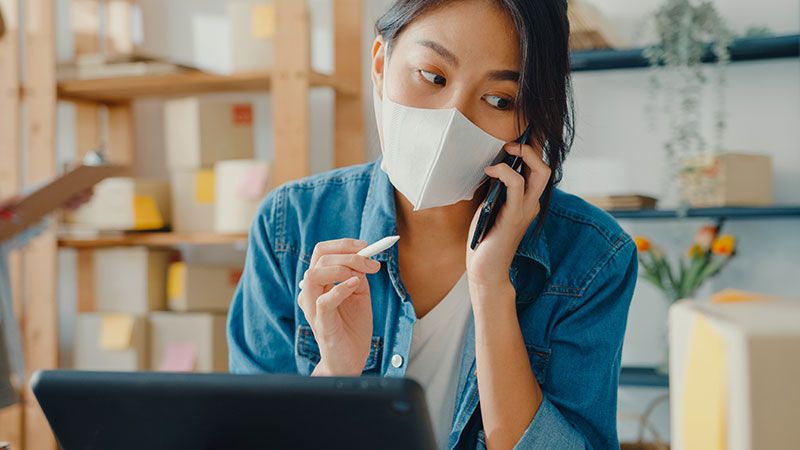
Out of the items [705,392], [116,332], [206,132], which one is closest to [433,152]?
[705,392]

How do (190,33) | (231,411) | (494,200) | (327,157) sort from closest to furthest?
(231,411)
(494,200)
(327,157)
(190,33)

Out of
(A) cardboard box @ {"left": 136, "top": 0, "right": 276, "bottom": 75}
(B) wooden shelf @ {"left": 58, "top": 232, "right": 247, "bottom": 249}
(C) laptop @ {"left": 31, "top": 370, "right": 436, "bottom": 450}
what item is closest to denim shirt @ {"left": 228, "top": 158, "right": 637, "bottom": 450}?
(C) laptop @ {"left": 31, "top": 370, "right": 436, "bottom": 450}

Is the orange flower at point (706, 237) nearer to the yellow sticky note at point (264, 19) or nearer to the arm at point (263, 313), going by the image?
the yellow sticky note at point (264, 19)

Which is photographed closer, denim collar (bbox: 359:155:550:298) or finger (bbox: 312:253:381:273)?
finger (bbox: 312:253:381:273)

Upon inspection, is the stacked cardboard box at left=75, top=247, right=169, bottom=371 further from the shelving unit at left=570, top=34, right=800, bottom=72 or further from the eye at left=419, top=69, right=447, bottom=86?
the eye at left=419, top=69, right=447, bottom=86

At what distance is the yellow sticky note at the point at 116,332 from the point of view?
2949mm

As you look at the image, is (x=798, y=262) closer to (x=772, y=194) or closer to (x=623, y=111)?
(x=772, y=194)

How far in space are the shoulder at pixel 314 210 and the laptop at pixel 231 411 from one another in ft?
2.04

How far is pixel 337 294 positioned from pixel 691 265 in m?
1.95

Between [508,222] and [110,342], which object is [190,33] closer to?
[110,342]

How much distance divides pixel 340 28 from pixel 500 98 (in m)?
2.00

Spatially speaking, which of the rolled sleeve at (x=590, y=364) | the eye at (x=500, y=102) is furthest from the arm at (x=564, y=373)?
the eye at (x=500, y=102)

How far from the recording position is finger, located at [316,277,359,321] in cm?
107

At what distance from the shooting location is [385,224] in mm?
1283
